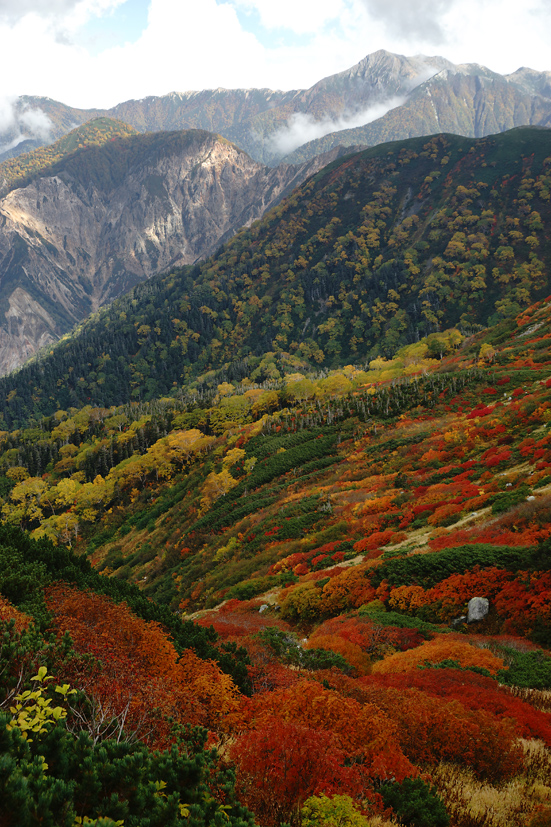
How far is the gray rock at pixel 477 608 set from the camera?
2075cm

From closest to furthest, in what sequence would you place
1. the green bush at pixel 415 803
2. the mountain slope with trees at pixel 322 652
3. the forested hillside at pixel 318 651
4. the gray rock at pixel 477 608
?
1. the forested hillside at pixel 318 651
2. the mountain slope with trees at pixel 322 652
3. the green bush at pixel 415 803
4. the gray rock at pixel 477 608

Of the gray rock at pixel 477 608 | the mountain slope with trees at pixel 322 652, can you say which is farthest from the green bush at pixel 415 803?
the gray rock at pixel 477 608

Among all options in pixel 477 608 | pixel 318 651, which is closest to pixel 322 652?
pixel 318 651

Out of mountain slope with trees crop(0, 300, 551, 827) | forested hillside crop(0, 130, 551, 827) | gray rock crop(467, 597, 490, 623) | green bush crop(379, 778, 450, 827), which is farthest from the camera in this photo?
gray rock crop(467, 597, 490, 623)

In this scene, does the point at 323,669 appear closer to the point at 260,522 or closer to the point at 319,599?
the point at 319,599

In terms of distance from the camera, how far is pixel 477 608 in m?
20.9

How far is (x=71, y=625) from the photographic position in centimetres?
→ 1240

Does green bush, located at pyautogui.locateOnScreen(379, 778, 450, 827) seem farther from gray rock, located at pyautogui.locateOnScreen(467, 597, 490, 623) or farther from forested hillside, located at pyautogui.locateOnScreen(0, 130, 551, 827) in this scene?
gray rock, located at pyautogui.locateOnScreen(467, 597, 490, 623)

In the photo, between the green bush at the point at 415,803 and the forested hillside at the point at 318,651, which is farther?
the green bush at the point at 415,803

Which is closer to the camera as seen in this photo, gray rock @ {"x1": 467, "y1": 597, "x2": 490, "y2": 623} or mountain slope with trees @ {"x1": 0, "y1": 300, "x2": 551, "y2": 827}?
mountain slope with trees @ {"x1": 0, "y1": 300, "x2": 551, "y2": 827}

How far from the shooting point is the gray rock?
20750 mm

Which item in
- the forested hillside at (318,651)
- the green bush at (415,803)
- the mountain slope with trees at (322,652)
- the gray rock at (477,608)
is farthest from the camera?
the gray rock at (477,608)

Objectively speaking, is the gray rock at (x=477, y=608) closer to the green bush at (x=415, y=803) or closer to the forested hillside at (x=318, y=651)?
the forested hillside at (x=318, y=651)

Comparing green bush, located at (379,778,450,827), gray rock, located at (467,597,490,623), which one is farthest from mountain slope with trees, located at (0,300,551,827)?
gray rock, located at (467,597,490,623)
